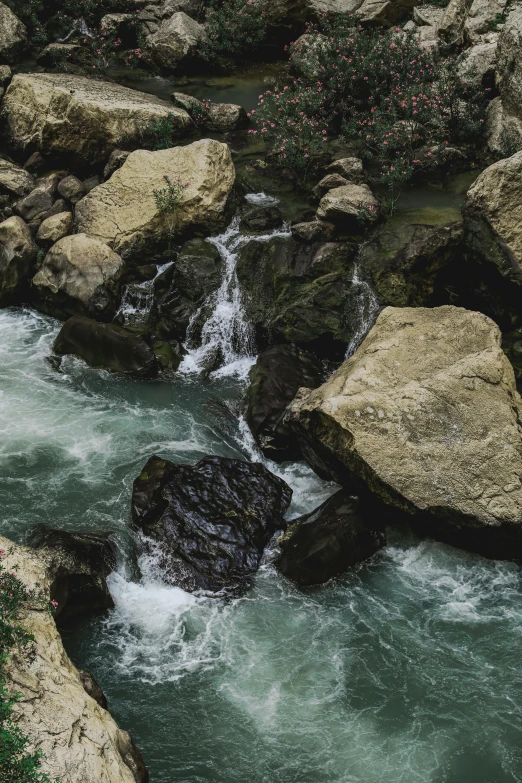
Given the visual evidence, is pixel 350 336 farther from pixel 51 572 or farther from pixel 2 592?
pixel 2 592

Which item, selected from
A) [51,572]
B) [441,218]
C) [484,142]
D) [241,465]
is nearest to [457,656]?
[241,465]

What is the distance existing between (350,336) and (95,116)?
9244mm

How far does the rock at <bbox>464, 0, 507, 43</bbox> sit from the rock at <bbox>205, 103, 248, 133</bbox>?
249 inches

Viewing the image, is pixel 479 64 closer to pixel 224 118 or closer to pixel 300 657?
pixel 224 118

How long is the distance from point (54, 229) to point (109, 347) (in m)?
3.80

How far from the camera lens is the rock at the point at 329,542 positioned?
10211 mm

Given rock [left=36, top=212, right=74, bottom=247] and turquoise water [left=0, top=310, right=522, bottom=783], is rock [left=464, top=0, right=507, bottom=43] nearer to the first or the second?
rock [left=36, top=212, right=74, bottom=247]

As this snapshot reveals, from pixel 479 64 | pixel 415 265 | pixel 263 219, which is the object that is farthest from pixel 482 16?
pixel 415 265

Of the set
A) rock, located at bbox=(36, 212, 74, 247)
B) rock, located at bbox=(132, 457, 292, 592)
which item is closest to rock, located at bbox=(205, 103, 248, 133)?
rock, located at bbox=(36, 212, 74, 247)

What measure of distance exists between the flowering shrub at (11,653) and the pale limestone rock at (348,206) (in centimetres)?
995

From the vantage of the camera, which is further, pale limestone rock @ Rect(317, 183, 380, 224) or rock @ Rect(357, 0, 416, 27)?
rock @ Rect(357, 0, 416, 27)

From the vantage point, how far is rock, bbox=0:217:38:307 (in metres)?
16.2

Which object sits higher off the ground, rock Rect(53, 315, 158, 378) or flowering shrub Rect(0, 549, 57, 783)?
flowering shrub Rect(0, 549, 57, 783)

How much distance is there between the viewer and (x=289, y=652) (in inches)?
366
